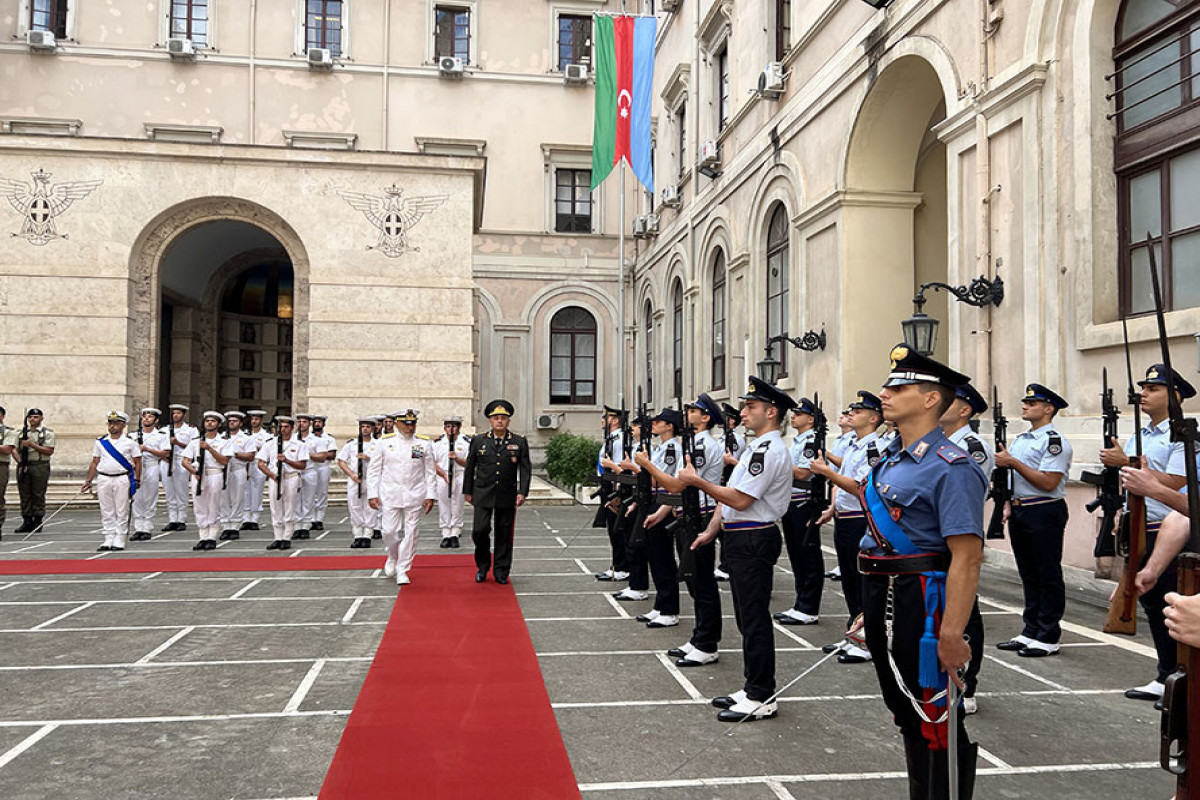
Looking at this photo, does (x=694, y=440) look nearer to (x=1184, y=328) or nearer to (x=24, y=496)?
(x=1184, y=328)

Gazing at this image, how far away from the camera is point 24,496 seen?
13.8 m

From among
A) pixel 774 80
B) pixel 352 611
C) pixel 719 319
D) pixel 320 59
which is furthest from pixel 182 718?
pixel 320 59

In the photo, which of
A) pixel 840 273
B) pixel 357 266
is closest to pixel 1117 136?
pixel 840 273

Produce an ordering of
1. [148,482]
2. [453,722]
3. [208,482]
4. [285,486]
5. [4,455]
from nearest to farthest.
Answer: [453,722] < [208,482] < [285,486] < [148,482] < [4,455]

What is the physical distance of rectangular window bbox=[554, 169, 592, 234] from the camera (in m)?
28.6

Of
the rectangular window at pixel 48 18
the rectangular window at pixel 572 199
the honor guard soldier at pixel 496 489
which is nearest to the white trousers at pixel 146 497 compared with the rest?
the honor guard soldier at pixel 496 489

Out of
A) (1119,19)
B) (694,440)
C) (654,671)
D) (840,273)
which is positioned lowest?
(654,671)

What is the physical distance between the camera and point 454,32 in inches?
1117

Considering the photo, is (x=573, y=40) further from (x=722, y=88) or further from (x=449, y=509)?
(x=449, y=509)

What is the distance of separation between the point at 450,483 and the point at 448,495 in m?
0.18

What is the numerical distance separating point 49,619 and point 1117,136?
A: 10.8 meters

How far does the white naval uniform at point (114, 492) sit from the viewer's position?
1151 centimetres

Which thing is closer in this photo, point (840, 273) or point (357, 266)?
point (840, 273)

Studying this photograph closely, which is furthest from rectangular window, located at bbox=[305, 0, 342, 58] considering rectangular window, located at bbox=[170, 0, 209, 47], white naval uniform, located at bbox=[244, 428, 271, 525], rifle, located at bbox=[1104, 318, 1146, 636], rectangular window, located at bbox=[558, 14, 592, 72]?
rifle, located at bbox=[1104, 318, 1146, 636]
